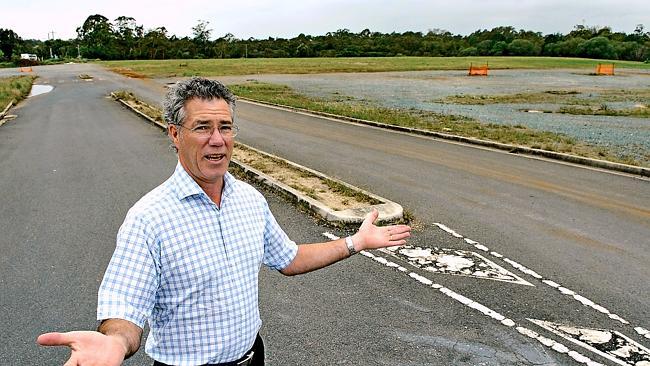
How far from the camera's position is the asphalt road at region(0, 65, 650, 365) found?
4.62 m

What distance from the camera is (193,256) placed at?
219 centimetres

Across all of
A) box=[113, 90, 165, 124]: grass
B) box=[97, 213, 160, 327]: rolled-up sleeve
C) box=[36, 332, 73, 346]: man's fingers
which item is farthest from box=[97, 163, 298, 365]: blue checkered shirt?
box=[113, 90, 165, 124]: grass

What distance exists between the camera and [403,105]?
2684cm

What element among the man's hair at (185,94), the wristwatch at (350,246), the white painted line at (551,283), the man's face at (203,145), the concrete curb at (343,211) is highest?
the man's hair at (185,94)

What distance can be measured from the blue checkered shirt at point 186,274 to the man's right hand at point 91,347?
180mm

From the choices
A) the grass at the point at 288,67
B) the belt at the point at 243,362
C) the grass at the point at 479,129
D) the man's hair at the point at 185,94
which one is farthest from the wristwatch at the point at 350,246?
the grass at the point at 288,67

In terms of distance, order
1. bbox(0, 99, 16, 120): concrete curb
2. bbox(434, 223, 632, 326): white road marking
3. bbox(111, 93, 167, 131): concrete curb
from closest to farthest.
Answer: bbox(434, 223, 632, 326): white road marking
bbox(111, 93, 167, 131): concrete curb
bbox(0, 99, 16, 120): concrete curb

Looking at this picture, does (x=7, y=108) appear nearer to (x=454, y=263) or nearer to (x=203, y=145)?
(x=454, y=263)

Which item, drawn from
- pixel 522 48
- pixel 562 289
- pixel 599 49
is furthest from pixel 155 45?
pixel 562 289

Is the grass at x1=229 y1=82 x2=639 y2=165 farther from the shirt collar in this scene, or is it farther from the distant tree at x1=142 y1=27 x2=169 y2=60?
the distant tree at x1=142 y1=27 x2=169 y2=60

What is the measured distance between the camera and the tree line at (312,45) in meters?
108

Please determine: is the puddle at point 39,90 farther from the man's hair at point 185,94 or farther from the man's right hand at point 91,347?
the man's right hand at point 91,347

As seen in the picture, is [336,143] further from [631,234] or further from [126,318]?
[126,318]

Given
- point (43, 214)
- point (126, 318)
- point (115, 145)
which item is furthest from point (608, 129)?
point (126, 318)
